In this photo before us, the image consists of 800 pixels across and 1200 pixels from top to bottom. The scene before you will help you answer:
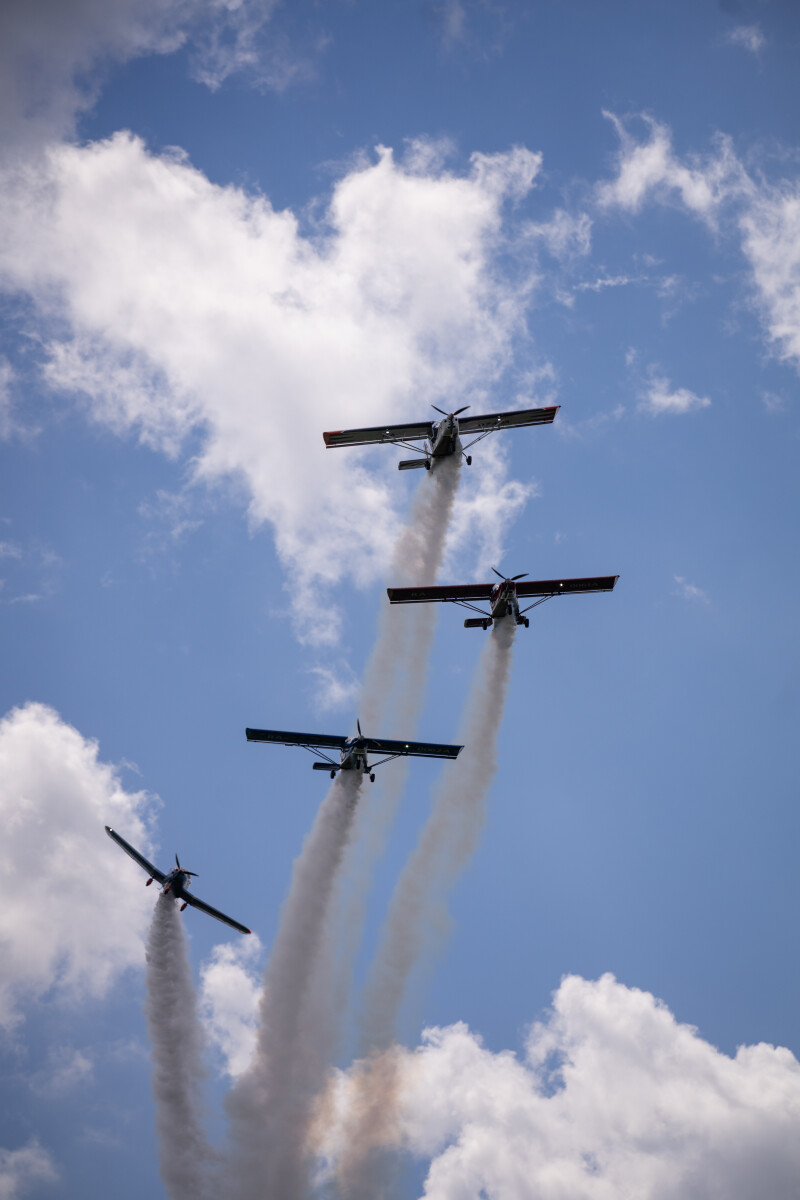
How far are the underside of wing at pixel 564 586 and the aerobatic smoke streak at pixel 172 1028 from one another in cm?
3101

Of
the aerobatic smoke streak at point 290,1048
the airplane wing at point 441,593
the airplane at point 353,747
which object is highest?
the airplane wing at point 441,593

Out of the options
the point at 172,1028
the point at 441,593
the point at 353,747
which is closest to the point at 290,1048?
the point at 172,1028

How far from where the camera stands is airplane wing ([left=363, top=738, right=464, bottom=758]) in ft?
217

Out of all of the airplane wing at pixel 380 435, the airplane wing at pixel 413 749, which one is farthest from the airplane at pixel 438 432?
the airplane wing at pixel 413 749

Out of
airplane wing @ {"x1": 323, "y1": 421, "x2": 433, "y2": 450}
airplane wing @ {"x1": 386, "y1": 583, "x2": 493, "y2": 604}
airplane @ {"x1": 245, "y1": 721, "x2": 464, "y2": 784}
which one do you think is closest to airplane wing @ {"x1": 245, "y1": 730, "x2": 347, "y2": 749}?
airplane @ {"x1": 245, "y1": 721, "x2": 464, "y2": 784}

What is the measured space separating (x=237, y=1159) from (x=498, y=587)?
3922cm

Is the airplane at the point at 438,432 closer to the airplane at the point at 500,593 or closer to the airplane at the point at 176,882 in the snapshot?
the airplane at the point at 500,593

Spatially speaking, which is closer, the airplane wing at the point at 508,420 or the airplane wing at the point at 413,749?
the airplane wing at the point at 413,749

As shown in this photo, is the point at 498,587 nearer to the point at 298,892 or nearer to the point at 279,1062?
the point at 298,892

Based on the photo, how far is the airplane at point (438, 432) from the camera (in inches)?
2884

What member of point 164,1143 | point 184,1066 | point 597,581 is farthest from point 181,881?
point 597,581

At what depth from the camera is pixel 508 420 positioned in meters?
77.9

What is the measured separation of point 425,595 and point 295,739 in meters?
13.2

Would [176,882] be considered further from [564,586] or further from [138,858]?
[564,586]
